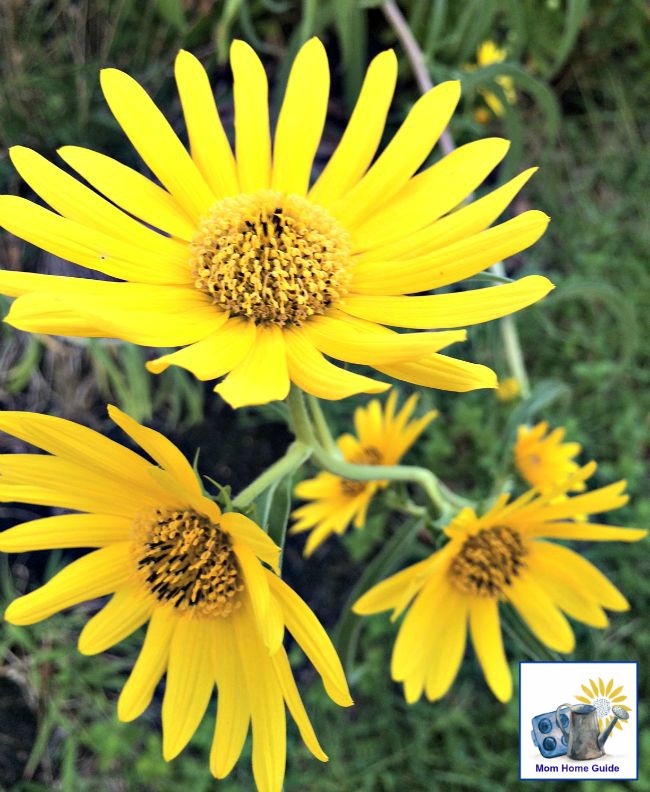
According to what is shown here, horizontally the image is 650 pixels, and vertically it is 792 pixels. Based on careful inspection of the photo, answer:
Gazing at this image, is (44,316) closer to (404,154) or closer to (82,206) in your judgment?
(82,206)

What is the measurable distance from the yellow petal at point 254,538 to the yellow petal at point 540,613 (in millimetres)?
536

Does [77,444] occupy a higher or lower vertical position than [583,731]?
higher

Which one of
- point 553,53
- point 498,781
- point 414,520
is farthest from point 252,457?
point 553,53

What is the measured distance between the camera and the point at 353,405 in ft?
5.49

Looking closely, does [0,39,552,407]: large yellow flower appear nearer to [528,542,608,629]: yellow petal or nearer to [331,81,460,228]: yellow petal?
[331,81,460,228]: yellow petal

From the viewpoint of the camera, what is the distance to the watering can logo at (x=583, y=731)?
47.9 inches

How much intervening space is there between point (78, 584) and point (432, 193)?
667 mm

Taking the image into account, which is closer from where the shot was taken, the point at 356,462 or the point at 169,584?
the point at 169,584

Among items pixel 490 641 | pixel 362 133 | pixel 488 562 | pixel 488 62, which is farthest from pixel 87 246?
pixel 488 62

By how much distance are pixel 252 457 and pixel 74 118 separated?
1055 millimetres

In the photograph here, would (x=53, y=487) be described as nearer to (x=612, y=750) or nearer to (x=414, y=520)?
(x=414, y=520)

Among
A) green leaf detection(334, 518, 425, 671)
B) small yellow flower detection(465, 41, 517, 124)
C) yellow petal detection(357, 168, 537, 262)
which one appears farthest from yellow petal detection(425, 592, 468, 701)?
small yellow flower detection(465, 41, 517, 124)

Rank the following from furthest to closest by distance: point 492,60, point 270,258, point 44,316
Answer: point 492,60, point 270,258, point 44,316

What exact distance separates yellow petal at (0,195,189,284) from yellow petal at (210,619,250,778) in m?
0.45
